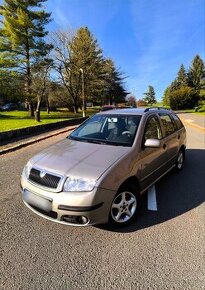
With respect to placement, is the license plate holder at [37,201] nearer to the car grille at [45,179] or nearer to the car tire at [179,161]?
the car grille at [45,179]

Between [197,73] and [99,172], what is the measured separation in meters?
85.1

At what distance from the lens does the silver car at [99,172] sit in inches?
129

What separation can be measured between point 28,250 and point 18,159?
4.99 m

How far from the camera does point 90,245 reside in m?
3.33

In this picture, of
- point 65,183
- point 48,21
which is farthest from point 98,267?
point 48,21

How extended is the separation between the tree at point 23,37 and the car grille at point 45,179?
2422 centimetres

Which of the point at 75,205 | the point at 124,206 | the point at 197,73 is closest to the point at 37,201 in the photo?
the point at 75,205

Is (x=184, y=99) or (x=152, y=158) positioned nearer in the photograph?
(x=152, y=158)

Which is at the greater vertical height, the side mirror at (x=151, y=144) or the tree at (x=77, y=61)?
the tree at (x=77, y=61)

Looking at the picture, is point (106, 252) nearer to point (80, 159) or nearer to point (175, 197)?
point (80, 159)

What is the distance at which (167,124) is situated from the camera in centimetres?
570

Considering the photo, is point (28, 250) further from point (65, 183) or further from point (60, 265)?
point (65, 183)

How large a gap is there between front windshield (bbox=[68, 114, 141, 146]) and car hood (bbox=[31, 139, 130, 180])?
9.6 inches

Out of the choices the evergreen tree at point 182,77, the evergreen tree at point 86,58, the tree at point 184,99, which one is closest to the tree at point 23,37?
the evergreen tree at point 86,58
